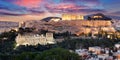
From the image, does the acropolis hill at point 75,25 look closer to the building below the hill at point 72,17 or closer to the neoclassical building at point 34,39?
the building below the hill at point 72,17

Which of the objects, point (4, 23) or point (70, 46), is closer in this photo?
point (70, 46)

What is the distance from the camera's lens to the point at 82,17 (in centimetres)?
6669

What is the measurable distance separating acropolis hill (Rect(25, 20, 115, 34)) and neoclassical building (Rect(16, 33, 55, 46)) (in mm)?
12676

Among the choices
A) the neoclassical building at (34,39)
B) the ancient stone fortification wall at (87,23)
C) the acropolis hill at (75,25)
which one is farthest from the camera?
the ancient stone fortification wall at (87,23)

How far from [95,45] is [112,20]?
2706 cm

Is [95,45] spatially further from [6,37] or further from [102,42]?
[6,37]

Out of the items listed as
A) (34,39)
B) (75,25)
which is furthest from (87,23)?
(34,39)

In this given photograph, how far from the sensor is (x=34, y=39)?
43625mm

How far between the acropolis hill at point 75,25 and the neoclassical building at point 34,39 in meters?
12.7

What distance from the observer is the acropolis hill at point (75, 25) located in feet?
190

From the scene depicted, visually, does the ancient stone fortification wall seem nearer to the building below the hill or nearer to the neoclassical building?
the building below the hill

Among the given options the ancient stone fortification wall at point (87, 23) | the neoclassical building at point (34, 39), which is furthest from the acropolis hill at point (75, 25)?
the neoclassical building at point (34, 39)

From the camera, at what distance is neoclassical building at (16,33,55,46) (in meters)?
42.5

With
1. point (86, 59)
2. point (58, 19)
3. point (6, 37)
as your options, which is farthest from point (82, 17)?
point (86, 59)
